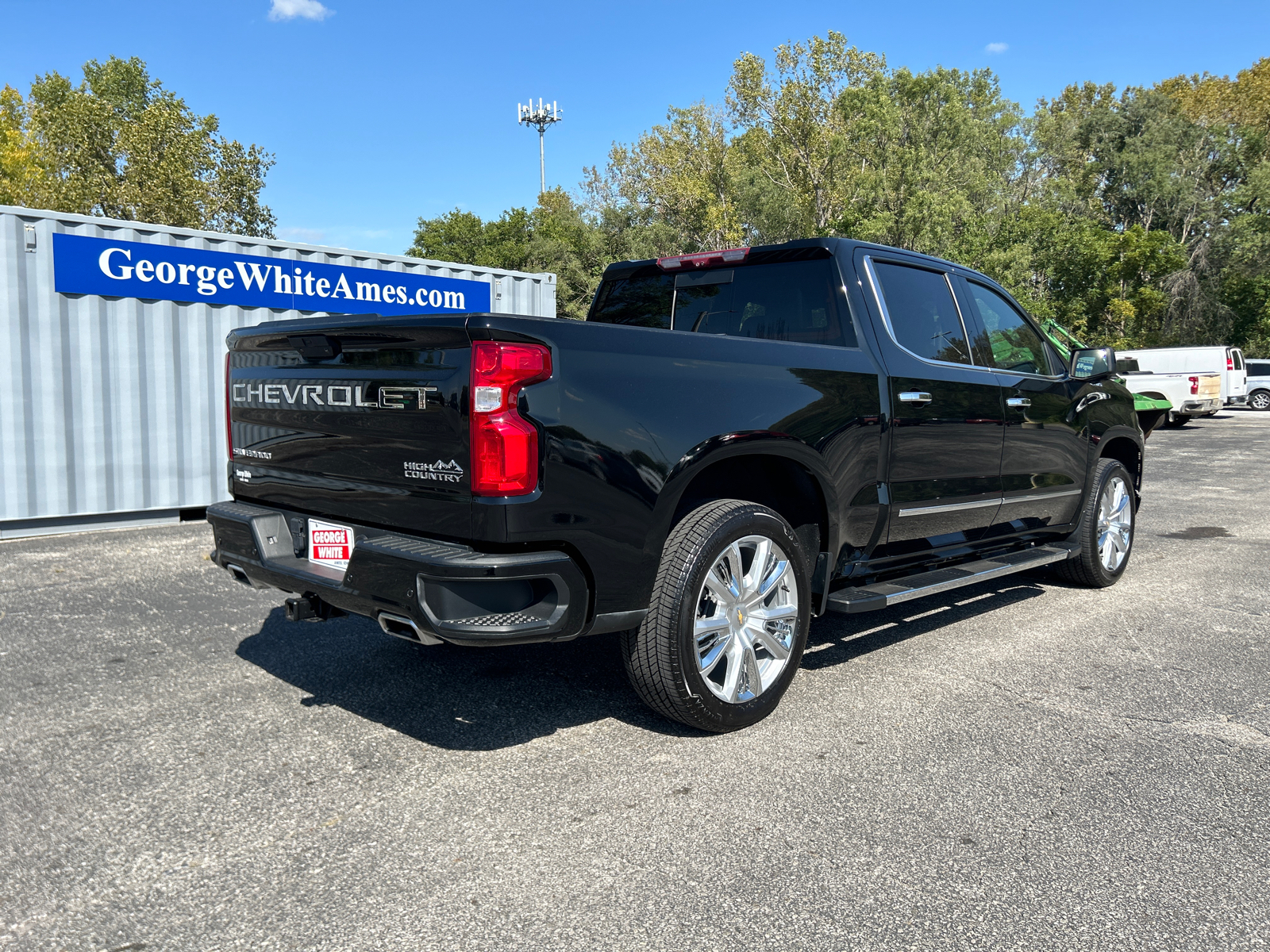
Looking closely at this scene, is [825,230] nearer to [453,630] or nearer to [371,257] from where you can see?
[371,257]

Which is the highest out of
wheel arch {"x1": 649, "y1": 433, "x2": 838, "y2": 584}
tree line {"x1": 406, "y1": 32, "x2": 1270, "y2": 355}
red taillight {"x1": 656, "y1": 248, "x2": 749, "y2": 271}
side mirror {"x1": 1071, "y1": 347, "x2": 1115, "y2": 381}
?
tree line {"x1": 406, "y1": 32, "x2": 1270, "y2": 355}

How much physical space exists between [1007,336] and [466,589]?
3.79 meters

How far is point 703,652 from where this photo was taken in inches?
140

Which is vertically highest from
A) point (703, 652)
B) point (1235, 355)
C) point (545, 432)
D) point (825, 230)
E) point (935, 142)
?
point (935, 142)

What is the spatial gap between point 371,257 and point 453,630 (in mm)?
9079

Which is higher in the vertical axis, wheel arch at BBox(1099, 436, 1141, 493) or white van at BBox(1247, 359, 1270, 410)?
white van at BBox(1247, 359, 1270, 410)

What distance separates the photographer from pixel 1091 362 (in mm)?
5703

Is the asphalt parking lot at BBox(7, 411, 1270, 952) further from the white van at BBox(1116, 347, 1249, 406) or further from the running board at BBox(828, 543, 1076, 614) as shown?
the white van at BBox(1116, 347, 1249, 406)

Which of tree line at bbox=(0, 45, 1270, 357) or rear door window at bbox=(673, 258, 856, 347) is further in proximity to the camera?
tree line at bbox=(0, 45, 1270, 357)

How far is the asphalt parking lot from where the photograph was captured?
241cm

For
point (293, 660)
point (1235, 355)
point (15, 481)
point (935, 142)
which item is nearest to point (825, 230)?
point (935, 142)

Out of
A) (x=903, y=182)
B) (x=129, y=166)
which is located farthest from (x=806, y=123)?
(x=129, y=166)

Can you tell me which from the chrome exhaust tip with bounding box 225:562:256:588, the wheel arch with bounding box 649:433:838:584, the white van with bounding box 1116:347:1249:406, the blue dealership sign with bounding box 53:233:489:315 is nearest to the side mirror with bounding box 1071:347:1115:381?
the wheel arch with bounding box 649:433:838:584

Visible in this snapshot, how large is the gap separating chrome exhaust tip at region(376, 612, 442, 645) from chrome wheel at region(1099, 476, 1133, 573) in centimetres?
468
